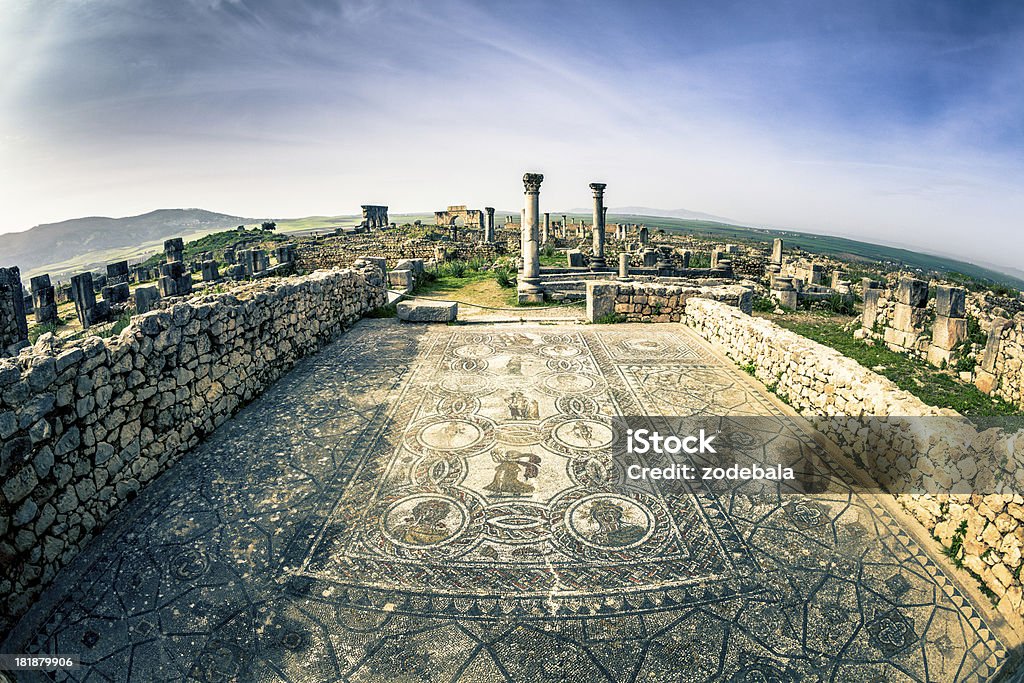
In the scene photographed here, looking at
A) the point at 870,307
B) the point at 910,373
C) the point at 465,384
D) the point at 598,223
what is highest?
the point at 598,223

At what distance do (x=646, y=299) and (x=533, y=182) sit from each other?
6557 millimetres

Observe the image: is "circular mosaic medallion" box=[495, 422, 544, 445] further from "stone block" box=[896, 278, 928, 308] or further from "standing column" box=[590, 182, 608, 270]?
"standing column" box=[590, 182, 608, 270]

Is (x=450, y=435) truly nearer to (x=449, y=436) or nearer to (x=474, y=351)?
(x=449, y=436)

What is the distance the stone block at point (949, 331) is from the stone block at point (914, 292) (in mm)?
661

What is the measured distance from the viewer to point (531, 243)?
15.7 metres

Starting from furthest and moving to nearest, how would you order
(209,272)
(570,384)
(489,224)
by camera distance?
(489,224), (209,272), (570,384)

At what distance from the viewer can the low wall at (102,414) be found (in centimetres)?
307

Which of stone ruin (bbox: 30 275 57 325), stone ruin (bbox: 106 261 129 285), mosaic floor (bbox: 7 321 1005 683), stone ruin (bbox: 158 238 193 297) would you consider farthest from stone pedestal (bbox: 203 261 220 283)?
mosaic floor (bbox: 7 321 1005 683)

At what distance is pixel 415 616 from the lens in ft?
9.66

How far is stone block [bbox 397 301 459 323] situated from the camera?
10.2 m

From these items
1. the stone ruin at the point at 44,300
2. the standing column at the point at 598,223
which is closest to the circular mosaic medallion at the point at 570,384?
the standing column at the point at 598,223

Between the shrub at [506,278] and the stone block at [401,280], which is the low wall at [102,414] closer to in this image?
the stone block at [401,280]

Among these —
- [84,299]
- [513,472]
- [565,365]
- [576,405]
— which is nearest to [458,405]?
[576,405]

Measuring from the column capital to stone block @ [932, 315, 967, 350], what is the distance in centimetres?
1031
